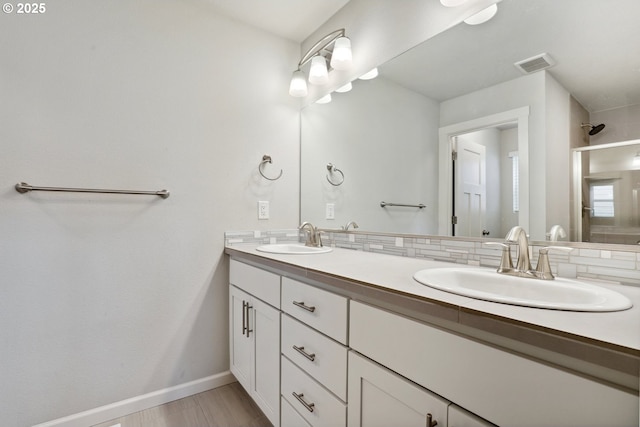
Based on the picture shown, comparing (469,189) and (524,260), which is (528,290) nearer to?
(524,260)

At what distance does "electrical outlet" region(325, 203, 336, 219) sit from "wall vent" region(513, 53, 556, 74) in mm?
1183

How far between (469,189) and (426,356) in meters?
0.83

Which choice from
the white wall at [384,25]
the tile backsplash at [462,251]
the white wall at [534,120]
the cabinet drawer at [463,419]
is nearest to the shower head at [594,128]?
the white wall at [534,120]

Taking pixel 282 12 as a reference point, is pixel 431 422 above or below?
below

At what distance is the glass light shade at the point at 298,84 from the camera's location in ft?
6.59

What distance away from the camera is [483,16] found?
3.88 feet

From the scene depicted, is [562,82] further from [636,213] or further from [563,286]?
[563,286]

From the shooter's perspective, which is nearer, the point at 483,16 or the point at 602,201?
the point at 602,201

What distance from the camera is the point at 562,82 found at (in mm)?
1019

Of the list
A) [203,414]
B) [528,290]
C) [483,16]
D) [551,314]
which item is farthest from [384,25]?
[203,414]

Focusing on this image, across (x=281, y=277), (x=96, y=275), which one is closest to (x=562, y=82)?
(x=281, y=277)

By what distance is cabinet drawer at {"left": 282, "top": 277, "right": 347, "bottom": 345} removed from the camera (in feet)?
3.08

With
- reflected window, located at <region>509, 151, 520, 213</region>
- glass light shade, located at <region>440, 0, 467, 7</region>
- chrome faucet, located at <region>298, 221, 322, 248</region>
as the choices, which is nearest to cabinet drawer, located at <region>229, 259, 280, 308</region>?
chrome faucet, located at <region>298, 221, 322, 248</region>

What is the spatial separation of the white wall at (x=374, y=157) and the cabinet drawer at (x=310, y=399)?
2.64 ft
